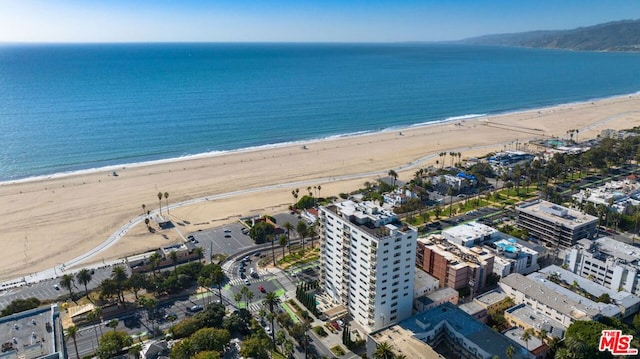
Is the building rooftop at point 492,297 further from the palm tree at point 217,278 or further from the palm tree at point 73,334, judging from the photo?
the palm tree at point 73,334

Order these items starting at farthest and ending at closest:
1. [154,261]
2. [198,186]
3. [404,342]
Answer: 1. [198,186]
2. [154,261]
3. [404,342]

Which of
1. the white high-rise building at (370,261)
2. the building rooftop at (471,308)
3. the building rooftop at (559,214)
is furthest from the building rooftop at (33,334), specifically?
the building rooftop at (559,214)

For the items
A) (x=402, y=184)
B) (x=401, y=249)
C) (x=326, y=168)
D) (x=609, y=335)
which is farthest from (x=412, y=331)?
(x=326, y=168)

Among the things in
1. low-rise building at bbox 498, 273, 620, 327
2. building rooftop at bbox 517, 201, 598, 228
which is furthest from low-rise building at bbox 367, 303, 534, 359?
building rooftop at bbox 517, 201, 598, 228

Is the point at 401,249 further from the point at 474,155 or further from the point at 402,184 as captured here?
the point at 474,155

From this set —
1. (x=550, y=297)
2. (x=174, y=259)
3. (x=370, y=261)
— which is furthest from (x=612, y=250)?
(x=174, y=259)

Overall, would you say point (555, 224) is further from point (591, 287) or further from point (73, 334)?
point (73, 334)
